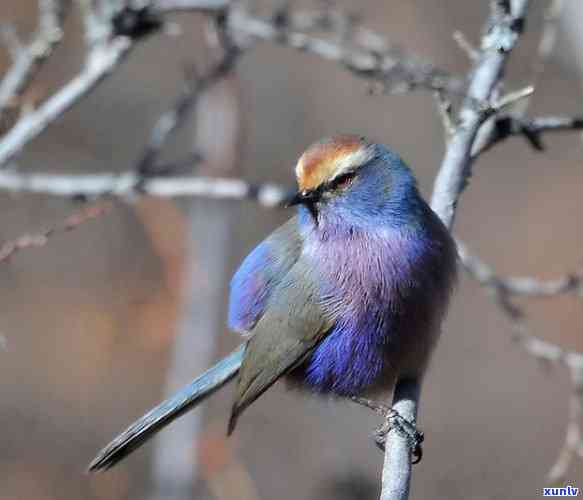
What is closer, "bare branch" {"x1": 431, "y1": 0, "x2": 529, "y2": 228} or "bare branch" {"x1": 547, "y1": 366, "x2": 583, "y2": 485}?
"bare branch" {"x1": 431, "y1": 0, "x2": 529, "y2": 228}

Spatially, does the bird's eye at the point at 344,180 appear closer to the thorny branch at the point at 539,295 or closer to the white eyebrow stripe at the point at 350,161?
the white eyebrow stripe at the point at 350,161

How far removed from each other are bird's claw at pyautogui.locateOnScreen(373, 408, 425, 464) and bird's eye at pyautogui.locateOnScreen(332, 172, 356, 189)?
0.93 meters

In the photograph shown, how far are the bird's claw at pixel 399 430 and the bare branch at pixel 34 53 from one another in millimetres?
2207

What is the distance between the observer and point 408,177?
14.0 feet

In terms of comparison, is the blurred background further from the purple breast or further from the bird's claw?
the bird's claw

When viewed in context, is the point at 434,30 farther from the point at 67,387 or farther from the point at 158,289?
the point at 67,387

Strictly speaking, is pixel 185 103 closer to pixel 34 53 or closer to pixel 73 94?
pixel 73 94

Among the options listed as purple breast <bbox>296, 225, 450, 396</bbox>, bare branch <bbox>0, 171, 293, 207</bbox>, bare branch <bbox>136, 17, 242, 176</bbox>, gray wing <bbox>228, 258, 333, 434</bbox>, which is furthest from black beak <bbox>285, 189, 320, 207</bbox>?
bare branch <bbox>136, 17, 242, 176</bbox>

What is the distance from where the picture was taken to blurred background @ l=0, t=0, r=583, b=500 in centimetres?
686

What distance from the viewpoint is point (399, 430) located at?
3.66 metres

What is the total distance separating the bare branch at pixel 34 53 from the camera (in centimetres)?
455

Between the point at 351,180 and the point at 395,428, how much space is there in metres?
1.07

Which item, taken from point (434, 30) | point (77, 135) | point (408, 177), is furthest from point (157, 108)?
point (408, 177)

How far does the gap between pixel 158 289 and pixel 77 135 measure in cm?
194
